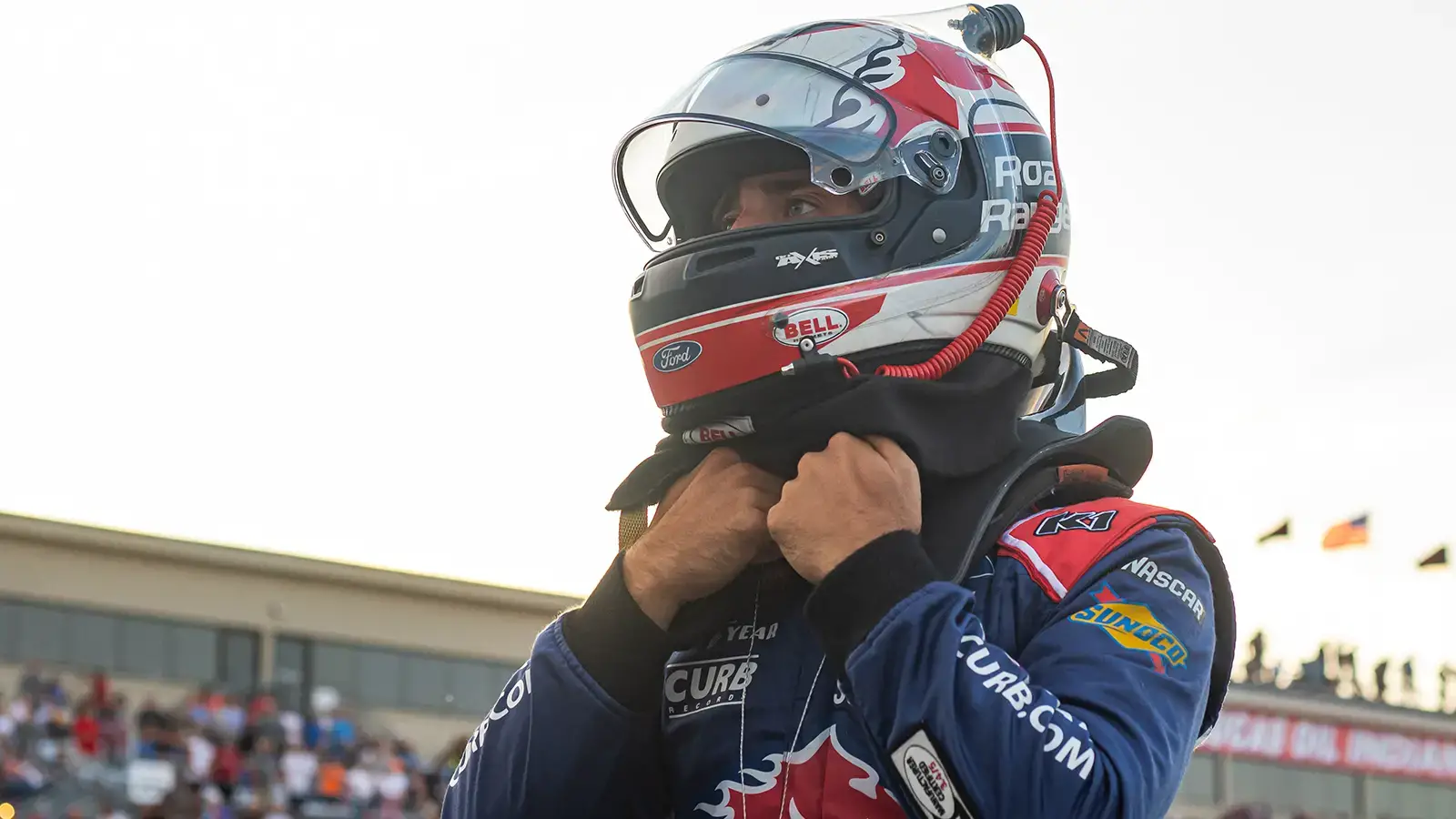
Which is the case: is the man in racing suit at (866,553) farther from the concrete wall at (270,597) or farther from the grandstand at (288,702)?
the concrete wall at (270,597)

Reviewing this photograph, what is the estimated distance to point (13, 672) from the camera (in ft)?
73.4

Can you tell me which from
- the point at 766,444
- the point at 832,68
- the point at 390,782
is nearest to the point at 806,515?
the point at 766,444

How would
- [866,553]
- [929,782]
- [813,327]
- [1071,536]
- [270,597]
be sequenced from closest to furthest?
[929,782] < [866,553] < [1071,536] < [813,327] < [270,597]

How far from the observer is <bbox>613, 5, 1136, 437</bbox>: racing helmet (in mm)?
2426

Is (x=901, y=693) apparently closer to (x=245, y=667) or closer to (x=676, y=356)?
(x=676, y=356)

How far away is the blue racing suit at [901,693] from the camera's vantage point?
201cm

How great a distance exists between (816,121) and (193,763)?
11784mm

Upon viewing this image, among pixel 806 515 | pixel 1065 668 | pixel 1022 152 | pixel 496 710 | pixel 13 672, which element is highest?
pixel 1022 152

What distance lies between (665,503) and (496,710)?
0.35m

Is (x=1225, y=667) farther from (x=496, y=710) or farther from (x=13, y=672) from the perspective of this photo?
(x=13, y=672)

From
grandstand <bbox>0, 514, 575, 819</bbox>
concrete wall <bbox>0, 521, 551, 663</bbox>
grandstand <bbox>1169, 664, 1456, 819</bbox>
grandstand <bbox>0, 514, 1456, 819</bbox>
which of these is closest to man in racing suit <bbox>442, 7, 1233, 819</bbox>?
grandstand <bbox>0, 514, 1456, 819</bbox>

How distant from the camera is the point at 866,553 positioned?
84.0 inches

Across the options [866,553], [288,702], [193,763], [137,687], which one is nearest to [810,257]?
[866,553]

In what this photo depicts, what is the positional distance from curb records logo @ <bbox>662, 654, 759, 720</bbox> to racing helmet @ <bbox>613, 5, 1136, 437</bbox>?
0.33m
